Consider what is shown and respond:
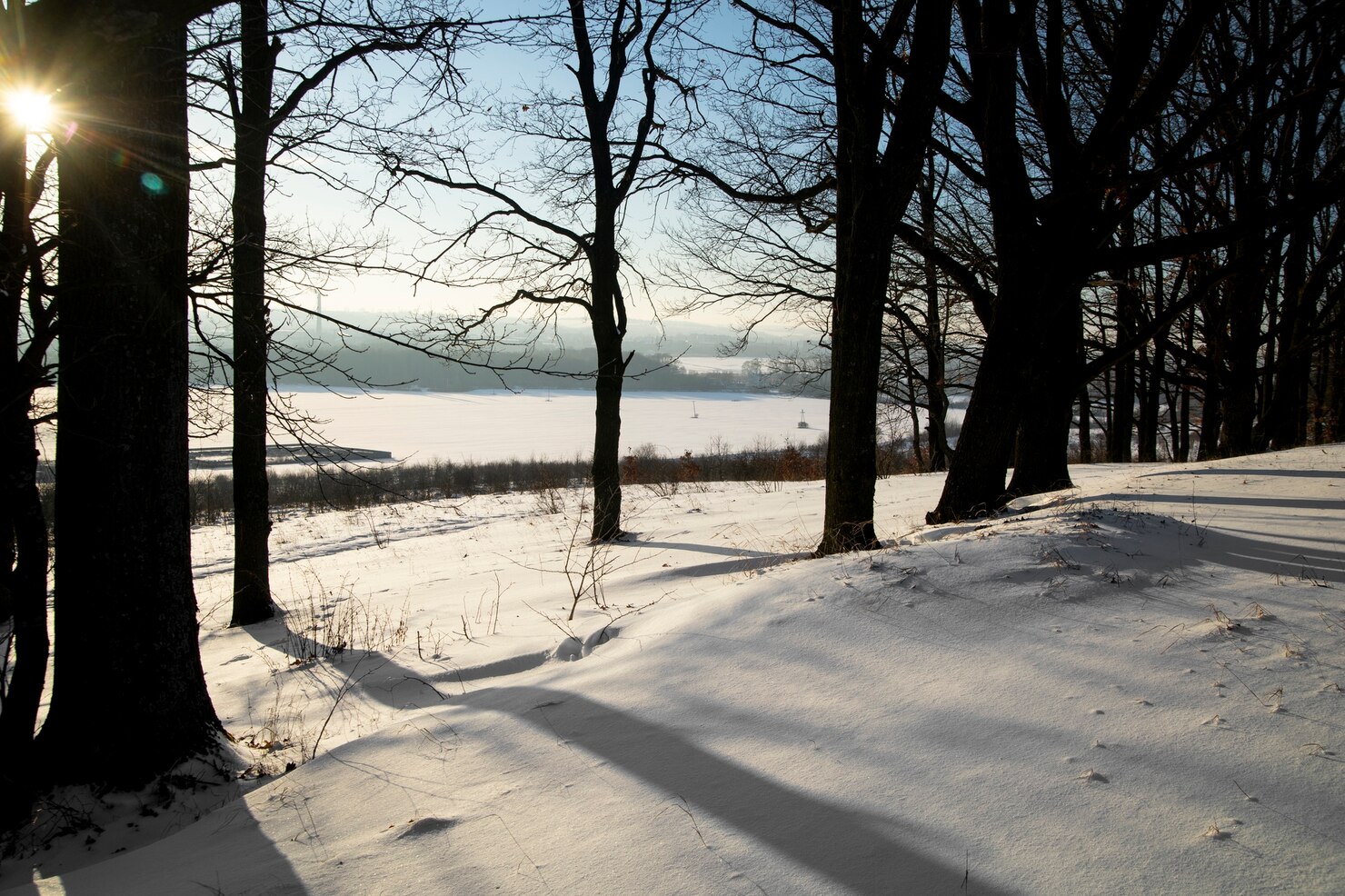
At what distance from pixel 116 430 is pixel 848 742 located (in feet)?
11.0

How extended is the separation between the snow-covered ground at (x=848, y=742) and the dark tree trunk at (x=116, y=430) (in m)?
0.19

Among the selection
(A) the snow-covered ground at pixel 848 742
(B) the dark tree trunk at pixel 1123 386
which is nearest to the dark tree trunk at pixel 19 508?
(A) the snow-covered ground at pixel 848 742

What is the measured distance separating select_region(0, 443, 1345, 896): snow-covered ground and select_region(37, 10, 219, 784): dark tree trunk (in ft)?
0.62

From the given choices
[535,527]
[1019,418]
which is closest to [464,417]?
[535,527]

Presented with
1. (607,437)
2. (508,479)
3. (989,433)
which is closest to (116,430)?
(989,433)

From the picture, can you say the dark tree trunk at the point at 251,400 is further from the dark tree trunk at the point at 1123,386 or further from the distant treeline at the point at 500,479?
the dark tree trunk at the point at 1123,386

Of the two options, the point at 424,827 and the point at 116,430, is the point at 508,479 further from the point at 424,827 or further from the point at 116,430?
the point at 424,827

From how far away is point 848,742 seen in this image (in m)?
2.60

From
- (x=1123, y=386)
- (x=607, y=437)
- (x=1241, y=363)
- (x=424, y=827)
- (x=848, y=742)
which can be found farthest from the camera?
(x=1123, y=386)

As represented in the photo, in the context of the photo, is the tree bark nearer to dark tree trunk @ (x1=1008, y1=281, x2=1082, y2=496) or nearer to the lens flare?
dark tree trunk @ (x1=1008, y1=281, x2=1082, y2=496)

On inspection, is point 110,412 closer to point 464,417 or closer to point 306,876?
point 306,876

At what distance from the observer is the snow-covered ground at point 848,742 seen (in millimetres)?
2020

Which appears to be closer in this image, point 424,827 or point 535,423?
point 424,827

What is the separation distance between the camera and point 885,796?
89.1 inches
